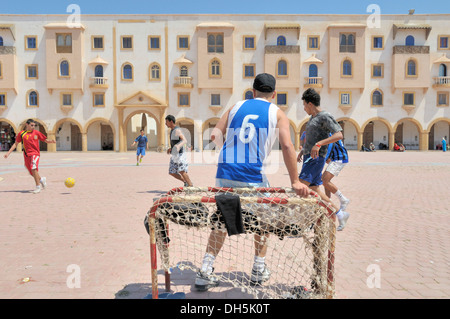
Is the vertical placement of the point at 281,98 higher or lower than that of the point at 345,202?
higher

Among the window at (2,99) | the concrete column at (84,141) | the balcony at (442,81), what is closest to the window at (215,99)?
the concrete column at (84,141)

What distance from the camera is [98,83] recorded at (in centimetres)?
3728

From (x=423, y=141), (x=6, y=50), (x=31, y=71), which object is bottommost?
(x=423, y=141)

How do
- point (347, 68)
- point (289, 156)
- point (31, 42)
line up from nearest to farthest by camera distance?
point (289, 156) → point (31, 42) → point (347, 68)

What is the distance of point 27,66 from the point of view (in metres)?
37.4

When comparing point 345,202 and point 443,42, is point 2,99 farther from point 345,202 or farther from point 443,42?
point 443,42

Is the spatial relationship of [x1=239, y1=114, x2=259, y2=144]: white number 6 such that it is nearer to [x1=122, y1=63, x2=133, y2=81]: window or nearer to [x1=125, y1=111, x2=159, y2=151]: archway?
[x1=122, y1=63, x2=133, y2=81]: window

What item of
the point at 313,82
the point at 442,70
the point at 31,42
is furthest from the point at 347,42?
the point at 31,42

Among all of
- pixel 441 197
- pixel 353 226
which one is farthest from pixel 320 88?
pixel 353 226

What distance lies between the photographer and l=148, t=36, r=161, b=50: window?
123ft

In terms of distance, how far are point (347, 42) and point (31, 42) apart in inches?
1200

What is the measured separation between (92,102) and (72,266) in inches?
1425
